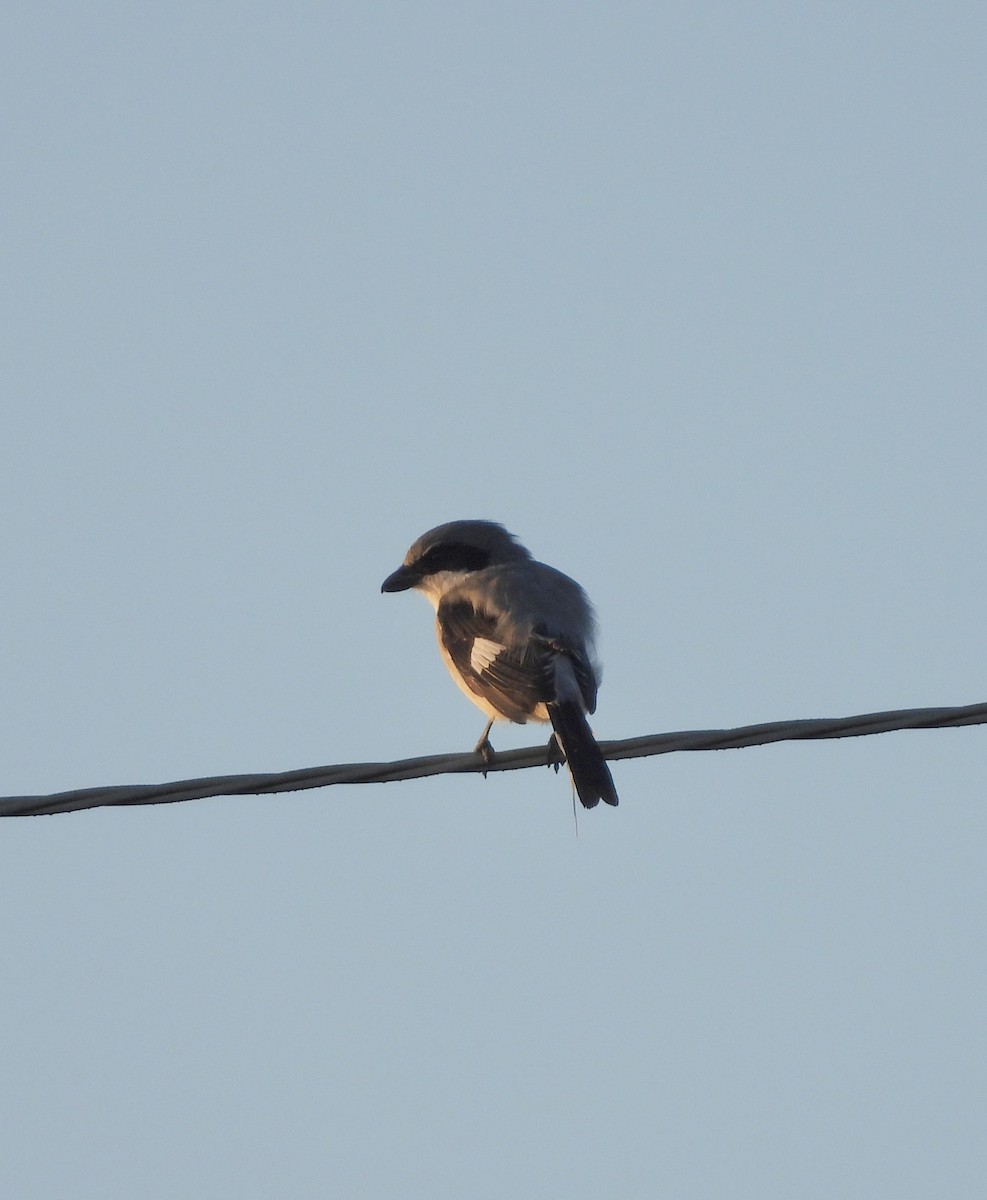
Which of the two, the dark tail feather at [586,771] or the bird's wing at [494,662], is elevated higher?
the bird's wing at [494,662]

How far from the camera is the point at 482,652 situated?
6.26 m

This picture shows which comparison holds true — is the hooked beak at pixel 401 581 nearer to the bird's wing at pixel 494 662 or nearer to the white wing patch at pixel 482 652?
the bird's wing at pixel 494 662

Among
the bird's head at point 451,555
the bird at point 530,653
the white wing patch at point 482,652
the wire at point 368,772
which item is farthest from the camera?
the bird's head at point 451,555

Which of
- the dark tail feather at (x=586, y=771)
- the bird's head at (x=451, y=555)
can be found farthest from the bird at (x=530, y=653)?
the bird's head at (x=451, y=555)

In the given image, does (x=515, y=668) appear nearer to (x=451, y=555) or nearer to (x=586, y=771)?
(x=586, y=771)

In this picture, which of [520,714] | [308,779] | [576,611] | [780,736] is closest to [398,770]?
[308,779]

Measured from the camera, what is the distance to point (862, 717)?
3.77 metres

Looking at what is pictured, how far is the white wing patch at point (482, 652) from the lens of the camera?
6.16 metres

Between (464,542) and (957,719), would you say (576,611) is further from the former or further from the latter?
(957,719)

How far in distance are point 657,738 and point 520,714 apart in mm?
1987

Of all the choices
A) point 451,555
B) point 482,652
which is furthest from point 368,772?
point 451,555

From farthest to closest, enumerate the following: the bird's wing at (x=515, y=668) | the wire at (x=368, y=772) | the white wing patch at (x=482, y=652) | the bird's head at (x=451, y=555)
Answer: the bird's head at (x=451, y=555) < the white wing patch at (x=482, y=652) < the bird's wing at (x=515, y=668) < the wire at (x=368, y=772)

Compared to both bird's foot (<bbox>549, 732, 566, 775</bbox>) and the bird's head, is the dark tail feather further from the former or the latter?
the bird's head

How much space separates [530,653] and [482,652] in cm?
30
